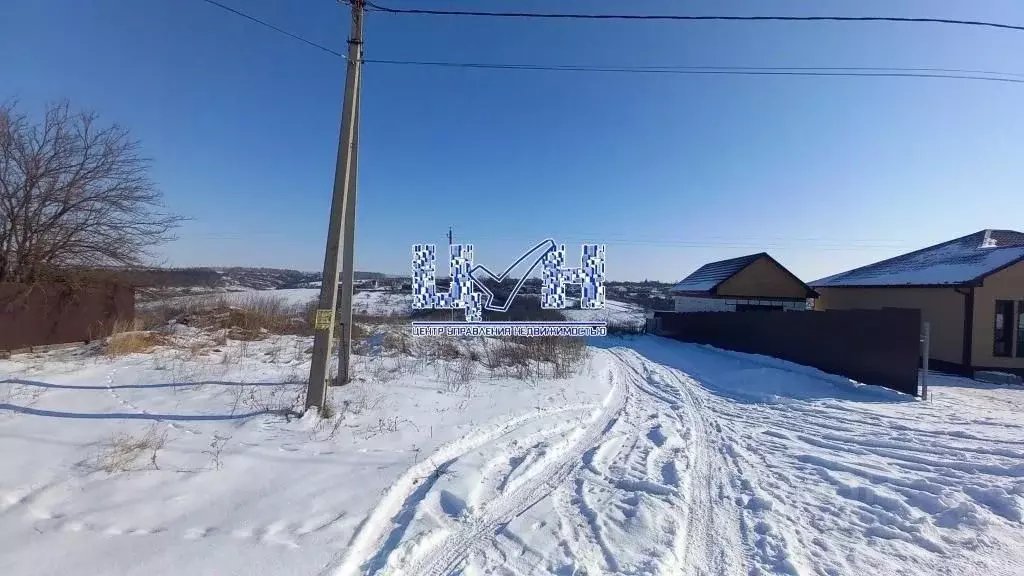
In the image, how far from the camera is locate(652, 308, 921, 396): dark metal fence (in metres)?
8.99

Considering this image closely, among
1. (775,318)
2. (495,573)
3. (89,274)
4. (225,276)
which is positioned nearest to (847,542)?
(495,573)

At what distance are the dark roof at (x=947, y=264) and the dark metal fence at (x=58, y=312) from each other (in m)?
23.1

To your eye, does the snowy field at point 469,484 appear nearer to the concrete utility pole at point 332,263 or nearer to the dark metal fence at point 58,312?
the concrete utility pole at point 332,263

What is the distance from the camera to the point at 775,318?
13.5 meters

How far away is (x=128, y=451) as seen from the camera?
3.93 m

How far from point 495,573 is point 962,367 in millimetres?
17058

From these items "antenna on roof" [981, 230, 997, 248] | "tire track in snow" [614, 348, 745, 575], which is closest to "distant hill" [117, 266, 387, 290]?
"tire track in snow" [614, 348, 745, 575]

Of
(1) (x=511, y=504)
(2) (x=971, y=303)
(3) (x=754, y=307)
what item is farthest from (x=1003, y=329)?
(1) (x=511, y=504)

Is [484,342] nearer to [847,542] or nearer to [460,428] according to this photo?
[460,428]

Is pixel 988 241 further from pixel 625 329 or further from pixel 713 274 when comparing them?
pixel 625 329

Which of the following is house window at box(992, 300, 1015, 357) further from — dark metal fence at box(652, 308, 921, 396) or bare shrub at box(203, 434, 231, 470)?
bare shrub at box(203, 434, 231, 470)

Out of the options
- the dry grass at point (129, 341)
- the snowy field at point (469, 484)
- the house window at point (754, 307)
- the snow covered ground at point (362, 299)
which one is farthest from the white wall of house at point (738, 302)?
the dry grass at point (129, 341)

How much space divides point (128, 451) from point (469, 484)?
2.95 meters

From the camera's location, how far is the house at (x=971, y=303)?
13180 mm
